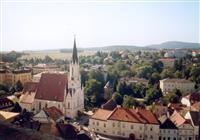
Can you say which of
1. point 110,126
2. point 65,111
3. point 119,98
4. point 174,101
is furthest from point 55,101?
point 174,101

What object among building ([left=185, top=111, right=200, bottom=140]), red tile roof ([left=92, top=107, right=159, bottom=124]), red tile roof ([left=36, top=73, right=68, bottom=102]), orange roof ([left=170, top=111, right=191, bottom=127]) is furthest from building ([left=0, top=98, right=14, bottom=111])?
building ([left=185, top=111, right=200, bottom=140])

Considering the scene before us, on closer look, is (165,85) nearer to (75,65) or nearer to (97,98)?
(97,98)

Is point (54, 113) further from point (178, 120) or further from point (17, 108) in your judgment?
point (178, 120)

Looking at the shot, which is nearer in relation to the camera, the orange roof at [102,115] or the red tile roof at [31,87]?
the orange roof at [102,115]

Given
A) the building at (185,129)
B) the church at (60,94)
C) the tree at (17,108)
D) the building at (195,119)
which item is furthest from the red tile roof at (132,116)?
the tree at (17,108)

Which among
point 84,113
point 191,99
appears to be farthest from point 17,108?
point 191,99

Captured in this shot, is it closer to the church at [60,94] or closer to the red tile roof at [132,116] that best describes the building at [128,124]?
the red tile roof at [132,116]
